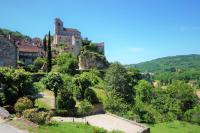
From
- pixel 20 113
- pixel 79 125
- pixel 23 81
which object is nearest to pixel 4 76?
pixel 23 81

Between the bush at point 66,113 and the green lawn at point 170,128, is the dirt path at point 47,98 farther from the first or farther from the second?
the green lawn at point 170,128

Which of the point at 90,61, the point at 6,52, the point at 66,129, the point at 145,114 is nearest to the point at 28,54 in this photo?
the point at 90,61

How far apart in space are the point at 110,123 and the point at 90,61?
51361mm

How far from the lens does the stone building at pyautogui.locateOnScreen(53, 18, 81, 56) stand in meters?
92.8

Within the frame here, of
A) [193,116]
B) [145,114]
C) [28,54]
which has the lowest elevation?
[193,116]

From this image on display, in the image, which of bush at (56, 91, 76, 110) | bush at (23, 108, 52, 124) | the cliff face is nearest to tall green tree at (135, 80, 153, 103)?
the cliff face

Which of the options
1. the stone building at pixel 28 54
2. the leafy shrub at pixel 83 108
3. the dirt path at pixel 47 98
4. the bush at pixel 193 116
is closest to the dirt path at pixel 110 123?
the leafy shrub at pixel 83 108

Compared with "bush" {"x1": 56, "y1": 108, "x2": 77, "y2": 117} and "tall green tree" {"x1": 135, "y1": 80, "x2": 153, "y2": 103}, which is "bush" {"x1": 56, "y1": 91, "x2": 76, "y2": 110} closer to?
"bush" {"x1": 56, "y1": 108, "x2": 77, "y2": 117}

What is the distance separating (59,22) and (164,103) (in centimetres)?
7386

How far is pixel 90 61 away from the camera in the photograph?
3344 inches

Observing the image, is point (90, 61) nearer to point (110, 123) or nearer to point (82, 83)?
point (82, 83)

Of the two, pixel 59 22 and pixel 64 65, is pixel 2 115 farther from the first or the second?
pixel 59 22

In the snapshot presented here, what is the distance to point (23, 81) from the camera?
33.8 metres

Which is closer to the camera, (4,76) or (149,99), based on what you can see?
(4,76)
